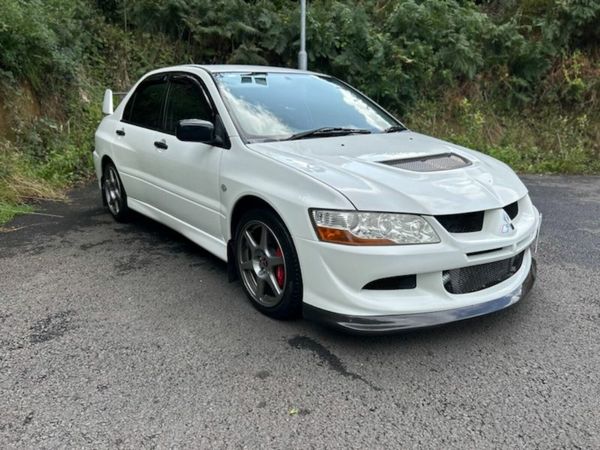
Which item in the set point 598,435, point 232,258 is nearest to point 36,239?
point 232,258

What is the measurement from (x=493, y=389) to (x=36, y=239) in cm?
435

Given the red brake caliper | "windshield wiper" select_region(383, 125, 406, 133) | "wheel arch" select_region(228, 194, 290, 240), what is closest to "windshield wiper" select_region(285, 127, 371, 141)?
"windshield wiper" select_region(383, 125, 406, 133)

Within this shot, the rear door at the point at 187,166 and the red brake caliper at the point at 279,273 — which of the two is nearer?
the red brake caliper at the point at 279,273

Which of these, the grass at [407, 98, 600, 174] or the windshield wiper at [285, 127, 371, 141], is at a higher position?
the windshield wiper at [285, 127, 371, 141]

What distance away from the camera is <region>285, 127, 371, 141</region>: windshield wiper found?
3.68 metres

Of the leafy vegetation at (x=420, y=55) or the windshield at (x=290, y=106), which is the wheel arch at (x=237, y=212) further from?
the leafy vegetation at (x=420, y=55)

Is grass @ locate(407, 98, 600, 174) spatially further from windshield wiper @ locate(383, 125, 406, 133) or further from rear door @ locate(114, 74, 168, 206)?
rear door @ locate(114, 74, 168, 206)

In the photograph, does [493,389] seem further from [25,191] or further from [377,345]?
[25,191]

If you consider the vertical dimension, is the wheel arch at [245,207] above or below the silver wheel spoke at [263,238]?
above

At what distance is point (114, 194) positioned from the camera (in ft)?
18.4

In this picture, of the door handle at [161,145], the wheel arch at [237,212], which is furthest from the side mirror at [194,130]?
the door handle at [161,145]

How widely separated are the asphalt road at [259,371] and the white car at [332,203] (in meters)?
0.27

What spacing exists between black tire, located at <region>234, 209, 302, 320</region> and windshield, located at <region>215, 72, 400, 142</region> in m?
0.67

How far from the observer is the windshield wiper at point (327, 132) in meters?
3.68
